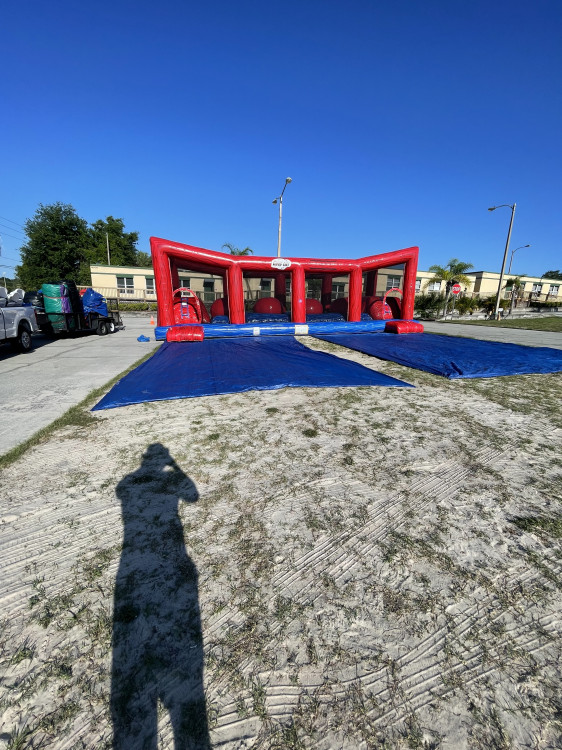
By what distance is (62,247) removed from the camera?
142 ft

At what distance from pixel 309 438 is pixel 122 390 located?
3.27 metres

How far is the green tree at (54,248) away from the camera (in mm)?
42750

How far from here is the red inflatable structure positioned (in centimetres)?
1027

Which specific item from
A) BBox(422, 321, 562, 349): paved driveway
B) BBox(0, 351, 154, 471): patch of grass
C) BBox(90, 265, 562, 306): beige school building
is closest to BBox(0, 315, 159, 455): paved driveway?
BBox(0, 351, 154, 471): patch of grass

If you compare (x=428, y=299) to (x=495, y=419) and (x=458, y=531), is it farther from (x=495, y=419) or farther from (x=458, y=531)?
(x=458, y=531)

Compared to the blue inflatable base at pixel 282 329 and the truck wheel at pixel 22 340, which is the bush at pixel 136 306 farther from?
the truck wheel at pixel 22 340

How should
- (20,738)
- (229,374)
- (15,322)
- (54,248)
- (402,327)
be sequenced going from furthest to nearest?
(54,248) < (402,327) < (15,322) < (229,374) < (20,738)

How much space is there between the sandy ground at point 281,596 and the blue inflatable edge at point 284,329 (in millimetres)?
7801

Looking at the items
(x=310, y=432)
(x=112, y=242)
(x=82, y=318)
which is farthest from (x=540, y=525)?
(x=112, y=242)

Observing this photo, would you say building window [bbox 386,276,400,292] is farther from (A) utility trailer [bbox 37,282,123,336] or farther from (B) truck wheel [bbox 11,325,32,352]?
(B) truck wheel [bbox 11,325,32,352]

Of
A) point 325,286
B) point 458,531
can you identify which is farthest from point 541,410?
point 325,286

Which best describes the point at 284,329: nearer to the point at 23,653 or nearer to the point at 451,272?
the point at 23,653

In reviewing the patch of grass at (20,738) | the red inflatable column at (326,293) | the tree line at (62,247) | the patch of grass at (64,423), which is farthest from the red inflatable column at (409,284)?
the tree line at (62,247)

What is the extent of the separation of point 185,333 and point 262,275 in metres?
4.09
